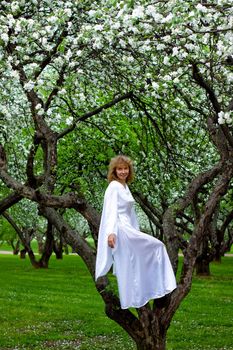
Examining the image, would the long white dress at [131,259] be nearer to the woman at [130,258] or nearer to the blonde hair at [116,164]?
the woman at [130,258]

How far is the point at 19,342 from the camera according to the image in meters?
10.8

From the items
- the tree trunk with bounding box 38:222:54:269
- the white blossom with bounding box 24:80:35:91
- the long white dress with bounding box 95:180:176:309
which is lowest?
the long white dress with bounding box 95:180:176:309

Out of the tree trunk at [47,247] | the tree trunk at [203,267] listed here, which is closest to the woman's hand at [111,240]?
the tree trunk at [203,267]

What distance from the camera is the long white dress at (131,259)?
25.4 ft

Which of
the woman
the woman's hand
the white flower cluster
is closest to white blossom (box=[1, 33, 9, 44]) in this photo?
the woman

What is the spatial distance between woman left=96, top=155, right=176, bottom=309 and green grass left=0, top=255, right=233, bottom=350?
2788mm

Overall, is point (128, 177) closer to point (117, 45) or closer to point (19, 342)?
point (117, 45)

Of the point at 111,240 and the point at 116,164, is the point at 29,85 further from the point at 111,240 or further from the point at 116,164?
the point at 111,240

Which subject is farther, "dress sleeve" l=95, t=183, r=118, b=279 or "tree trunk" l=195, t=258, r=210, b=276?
"tree trunk" l=195, t=258, r=210, b=276

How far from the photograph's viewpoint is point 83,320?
13.5 metres

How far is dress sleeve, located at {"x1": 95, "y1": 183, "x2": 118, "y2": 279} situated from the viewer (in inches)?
303

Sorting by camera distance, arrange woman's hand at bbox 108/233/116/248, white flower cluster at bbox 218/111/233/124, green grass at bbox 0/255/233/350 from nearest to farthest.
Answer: white flower cluster at bbox 218/111/233/124
woman's hand at bbox 108/233/116/248
green grass at bbox 0/255/233/350

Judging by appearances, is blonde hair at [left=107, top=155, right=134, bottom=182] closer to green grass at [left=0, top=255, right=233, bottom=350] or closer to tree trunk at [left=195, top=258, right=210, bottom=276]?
green grass at [left=0, top=255, right=233, bottom=350]

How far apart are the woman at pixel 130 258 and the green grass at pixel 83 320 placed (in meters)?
2.79
